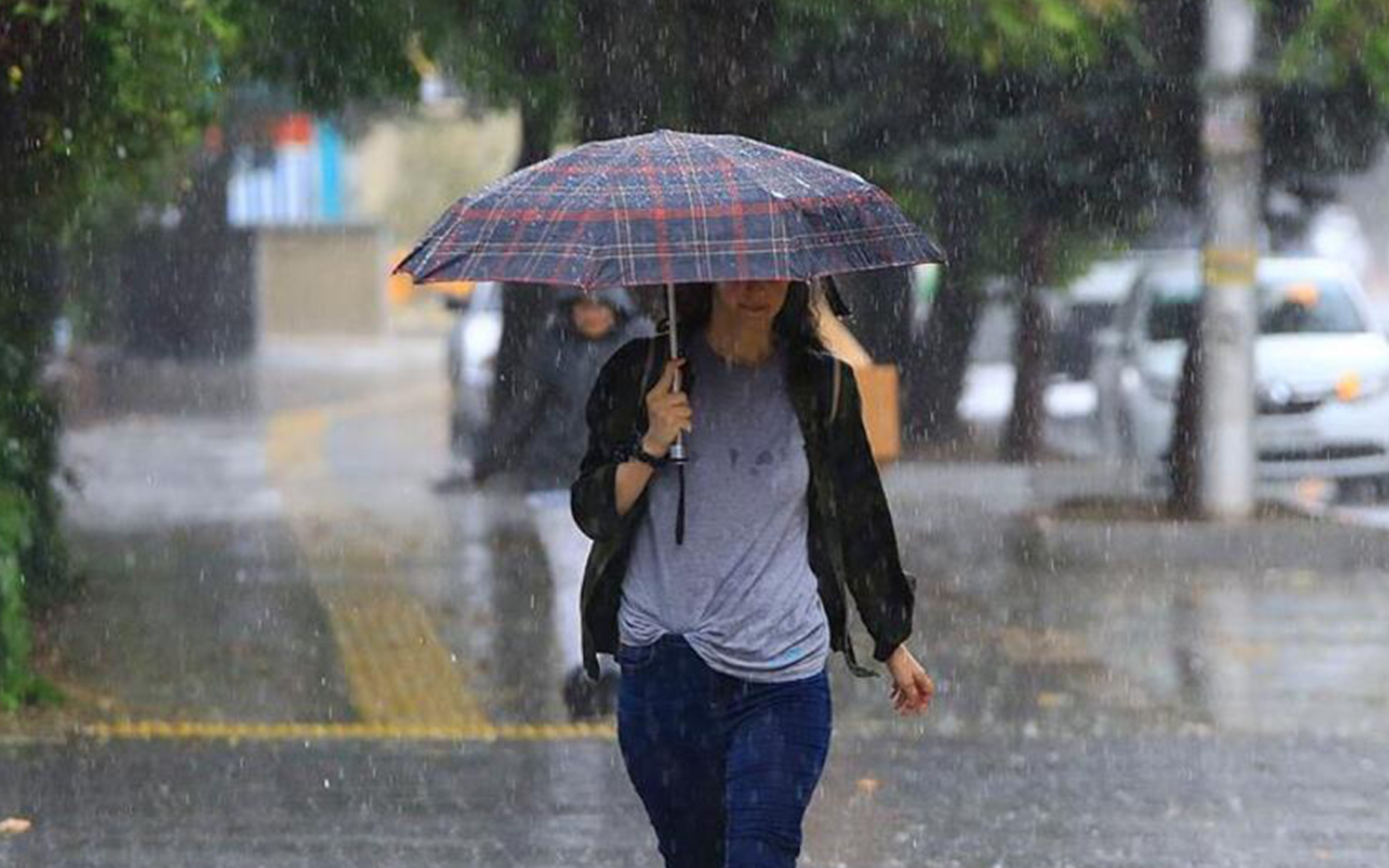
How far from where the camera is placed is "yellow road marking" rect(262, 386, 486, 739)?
31.2 ft

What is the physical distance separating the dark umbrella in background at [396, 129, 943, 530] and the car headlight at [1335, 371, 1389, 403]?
12641 mm

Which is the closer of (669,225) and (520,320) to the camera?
(669,225)

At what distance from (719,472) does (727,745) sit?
492mm

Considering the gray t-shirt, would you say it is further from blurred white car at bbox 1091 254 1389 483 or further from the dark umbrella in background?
blurred white car at bbox 1091 254 1389 483

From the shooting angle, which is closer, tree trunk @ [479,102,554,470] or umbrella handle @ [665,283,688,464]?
umbrella handle @ [665,283,688,464]

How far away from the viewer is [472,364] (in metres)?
20.0

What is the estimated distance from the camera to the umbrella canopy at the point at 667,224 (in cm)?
470

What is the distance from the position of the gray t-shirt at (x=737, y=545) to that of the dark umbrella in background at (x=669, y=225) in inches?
3.6

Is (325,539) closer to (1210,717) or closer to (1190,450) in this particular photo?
(1190,450)

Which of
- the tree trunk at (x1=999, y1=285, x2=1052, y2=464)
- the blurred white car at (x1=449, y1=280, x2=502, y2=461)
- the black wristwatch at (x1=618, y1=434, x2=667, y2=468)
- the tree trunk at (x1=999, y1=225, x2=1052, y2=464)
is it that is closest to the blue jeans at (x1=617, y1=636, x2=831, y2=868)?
the black wristwatch at (x1=618, y1=434, x2=667, y2=468)

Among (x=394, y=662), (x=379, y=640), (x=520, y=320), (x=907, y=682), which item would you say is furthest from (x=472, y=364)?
(x=907, y=682)

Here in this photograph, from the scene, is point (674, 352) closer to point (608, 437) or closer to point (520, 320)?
point (608, 437)

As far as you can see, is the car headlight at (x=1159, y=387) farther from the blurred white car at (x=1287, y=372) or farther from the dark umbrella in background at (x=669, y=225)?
the dark umbrella in background at (x=669, y=225)

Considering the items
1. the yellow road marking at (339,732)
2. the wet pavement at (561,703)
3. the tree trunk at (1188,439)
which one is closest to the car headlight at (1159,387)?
the wet pavement at (561,703)
